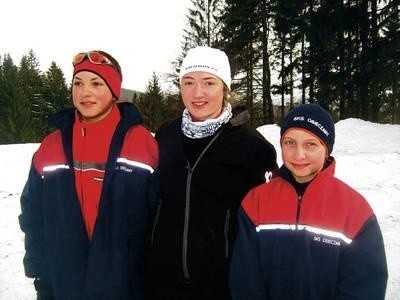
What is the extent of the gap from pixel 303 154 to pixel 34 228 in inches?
74.1

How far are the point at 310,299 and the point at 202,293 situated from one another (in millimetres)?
680

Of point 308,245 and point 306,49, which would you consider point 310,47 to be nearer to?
point 306,49

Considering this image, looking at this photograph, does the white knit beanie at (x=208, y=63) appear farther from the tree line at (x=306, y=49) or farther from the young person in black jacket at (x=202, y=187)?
the tree line at (x=306, y=49)

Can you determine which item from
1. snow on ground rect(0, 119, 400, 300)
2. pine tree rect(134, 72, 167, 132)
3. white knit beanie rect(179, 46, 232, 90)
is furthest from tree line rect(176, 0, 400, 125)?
white knit beanie rect(179, 46, 232, 90)

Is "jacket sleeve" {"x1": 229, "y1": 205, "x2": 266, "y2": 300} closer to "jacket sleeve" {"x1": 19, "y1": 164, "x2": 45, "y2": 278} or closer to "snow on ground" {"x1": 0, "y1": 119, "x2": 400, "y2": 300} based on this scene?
"jacket sleeve" {"x1": 19, "y1": 164, "x2": 45, "y2": 278}

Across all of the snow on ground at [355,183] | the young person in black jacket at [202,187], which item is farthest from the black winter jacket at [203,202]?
the snow on ground at [355,183]

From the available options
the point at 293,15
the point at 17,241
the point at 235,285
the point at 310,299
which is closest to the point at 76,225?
the point at 235,285

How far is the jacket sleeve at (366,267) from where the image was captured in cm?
225

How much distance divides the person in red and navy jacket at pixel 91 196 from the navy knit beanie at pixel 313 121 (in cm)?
99

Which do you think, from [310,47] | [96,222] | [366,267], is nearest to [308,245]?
[366,267]

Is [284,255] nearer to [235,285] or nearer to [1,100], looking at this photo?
[235,285]

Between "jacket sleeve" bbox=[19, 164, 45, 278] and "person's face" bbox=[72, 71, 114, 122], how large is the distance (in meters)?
0.56

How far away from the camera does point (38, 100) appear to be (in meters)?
47.2

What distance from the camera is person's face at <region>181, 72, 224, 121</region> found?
9.24 ft
